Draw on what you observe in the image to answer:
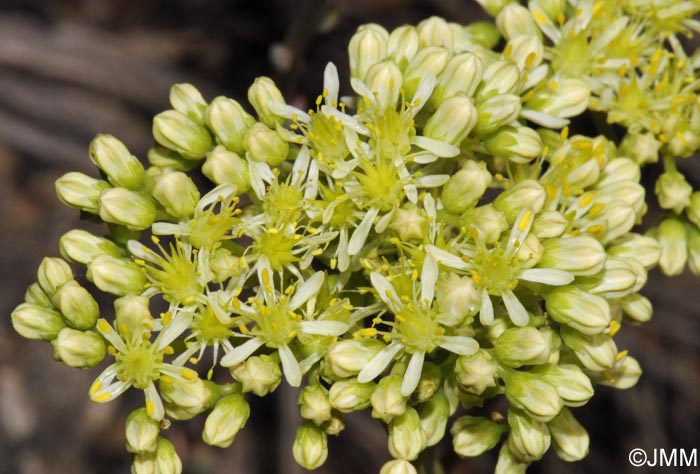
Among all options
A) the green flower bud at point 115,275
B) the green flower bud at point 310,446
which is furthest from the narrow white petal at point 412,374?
the green flower bud at point 115,275

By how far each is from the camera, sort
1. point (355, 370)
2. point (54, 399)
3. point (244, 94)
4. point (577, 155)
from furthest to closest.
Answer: point (244, 94) < point (54, 399) < point (577, 155) < point (355, 370)

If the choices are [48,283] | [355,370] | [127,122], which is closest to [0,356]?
[127,122]

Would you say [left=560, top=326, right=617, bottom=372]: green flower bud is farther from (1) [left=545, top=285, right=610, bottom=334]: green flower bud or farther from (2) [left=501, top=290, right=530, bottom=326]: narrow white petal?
(2) [left=501, top=290, right=530, bottom=326]: narrow white petal

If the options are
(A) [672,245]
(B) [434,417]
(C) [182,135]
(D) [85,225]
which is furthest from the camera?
(D) [85,225]

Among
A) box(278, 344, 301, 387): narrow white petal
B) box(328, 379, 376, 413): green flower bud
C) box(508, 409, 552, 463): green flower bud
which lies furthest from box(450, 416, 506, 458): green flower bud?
box(278, 344, 301, 387): narrow white petal

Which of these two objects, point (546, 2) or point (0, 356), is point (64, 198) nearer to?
point (546, 2)

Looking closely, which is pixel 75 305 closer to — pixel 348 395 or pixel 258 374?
pixel 258 374

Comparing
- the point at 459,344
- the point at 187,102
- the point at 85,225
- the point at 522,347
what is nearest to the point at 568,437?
the point at 522,347
